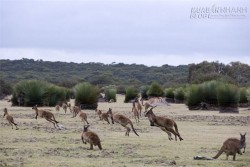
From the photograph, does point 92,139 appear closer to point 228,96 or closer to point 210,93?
point 228,96

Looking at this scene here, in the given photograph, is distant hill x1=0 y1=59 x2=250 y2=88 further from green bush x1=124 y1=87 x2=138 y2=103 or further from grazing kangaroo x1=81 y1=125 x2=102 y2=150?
grazing kangaroo x1=81 y1=125 x2=102 y2=150

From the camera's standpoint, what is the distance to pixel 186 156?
13891 millimetres

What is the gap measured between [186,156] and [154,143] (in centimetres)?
288

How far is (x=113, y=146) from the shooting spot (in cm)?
1578

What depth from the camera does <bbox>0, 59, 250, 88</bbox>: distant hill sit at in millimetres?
84625

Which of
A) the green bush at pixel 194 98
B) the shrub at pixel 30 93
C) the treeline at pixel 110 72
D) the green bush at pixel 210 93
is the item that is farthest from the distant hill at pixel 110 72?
the green bush at pixel 194 98

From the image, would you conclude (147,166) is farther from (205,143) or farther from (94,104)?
(94,104)

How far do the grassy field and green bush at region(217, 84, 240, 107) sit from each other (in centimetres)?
934

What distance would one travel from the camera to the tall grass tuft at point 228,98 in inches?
1308

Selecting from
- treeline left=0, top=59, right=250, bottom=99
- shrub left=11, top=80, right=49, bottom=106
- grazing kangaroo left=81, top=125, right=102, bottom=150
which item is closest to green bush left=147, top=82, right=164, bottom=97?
shrub left=11, top=80, right=49, bottom=106

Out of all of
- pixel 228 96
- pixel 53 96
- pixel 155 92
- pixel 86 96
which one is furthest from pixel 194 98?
pixel 155 92

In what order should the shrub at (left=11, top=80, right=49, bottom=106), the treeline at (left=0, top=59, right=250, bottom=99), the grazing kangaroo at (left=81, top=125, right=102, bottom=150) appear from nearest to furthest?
the grazing kangaroo at (left=81, top=125, right=102, bottom=150) → the shrub at (left=11, top=80, right=49, bottom=106) → the treeline at (left=0, top=59, right=250, bottom=99)

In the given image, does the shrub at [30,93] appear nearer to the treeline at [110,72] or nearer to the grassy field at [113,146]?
the grassy field at [113,146]

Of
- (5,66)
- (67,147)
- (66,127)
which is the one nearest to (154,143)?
(67,147)
